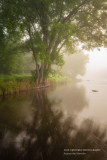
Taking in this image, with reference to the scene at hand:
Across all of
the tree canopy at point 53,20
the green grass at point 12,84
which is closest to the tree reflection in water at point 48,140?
the green grass at point 12,84

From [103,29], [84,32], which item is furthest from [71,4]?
[103,29]

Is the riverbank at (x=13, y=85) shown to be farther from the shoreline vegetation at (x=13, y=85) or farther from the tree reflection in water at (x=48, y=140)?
the tree reflection in water at (x=48, y=140)

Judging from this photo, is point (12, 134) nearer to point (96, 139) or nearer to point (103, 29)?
point (96, 139)

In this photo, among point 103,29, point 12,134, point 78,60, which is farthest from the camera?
point 78,60

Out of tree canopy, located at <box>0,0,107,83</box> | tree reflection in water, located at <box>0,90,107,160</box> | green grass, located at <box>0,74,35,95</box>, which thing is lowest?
tree reflection in water, located at <box>0,90,107,160</box>

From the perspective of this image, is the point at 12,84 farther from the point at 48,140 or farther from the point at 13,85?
the point at 48,140

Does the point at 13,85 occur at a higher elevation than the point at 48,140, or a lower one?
higher

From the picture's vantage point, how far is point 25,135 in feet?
8.36

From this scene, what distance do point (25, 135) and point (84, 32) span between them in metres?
15.0

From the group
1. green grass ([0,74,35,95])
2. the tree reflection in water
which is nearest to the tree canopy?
green grass ([0,74,35,95])

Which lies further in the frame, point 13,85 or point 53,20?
point 53,20

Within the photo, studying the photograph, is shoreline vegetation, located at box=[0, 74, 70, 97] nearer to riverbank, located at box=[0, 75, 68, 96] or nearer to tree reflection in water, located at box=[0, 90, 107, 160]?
riverbank, located at box=[0, 75, 68, 96]

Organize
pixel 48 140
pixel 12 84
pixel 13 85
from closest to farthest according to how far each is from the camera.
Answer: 1. pixel 48 140
2. pixel 12 84
3. pixel 13 85

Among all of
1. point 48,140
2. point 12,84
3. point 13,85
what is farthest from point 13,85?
point 48,140
